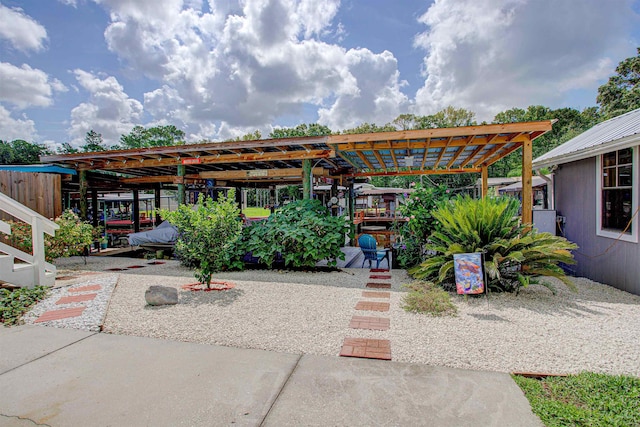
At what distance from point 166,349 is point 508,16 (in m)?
11.5

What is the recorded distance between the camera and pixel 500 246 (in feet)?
16.8

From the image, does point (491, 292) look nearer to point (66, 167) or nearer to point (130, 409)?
point (130, 409)

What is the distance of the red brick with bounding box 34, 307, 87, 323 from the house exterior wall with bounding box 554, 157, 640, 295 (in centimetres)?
844

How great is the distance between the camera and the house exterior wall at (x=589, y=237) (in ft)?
17.8

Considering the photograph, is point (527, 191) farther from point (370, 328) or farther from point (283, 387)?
point (283, 387)

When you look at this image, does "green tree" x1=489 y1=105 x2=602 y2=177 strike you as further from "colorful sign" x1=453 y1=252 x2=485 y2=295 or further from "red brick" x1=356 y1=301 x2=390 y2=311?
"red brick" x1=356 y1=301 x2=390 y2=311

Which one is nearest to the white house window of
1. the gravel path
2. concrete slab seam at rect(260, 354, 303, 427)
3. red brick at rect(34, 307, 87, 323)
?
the gravel path

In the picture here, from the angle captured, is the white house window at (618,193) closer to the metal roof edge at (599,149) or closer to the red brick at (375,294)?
the metal roof edge at (599,149)

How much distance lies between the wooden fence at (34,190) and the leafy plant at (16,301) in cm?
316

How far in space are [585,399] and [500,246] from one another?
3.06 metres

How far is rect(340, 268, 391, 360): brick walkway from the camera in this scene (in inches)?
123

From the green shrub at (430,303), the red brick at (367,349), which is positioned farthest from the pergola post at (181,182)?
the red brick at (367,349)

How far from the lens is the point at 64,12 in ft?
25.9

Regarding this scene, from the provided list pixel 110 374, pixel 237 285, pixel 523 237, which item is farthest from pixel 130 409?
pixel 523 237
